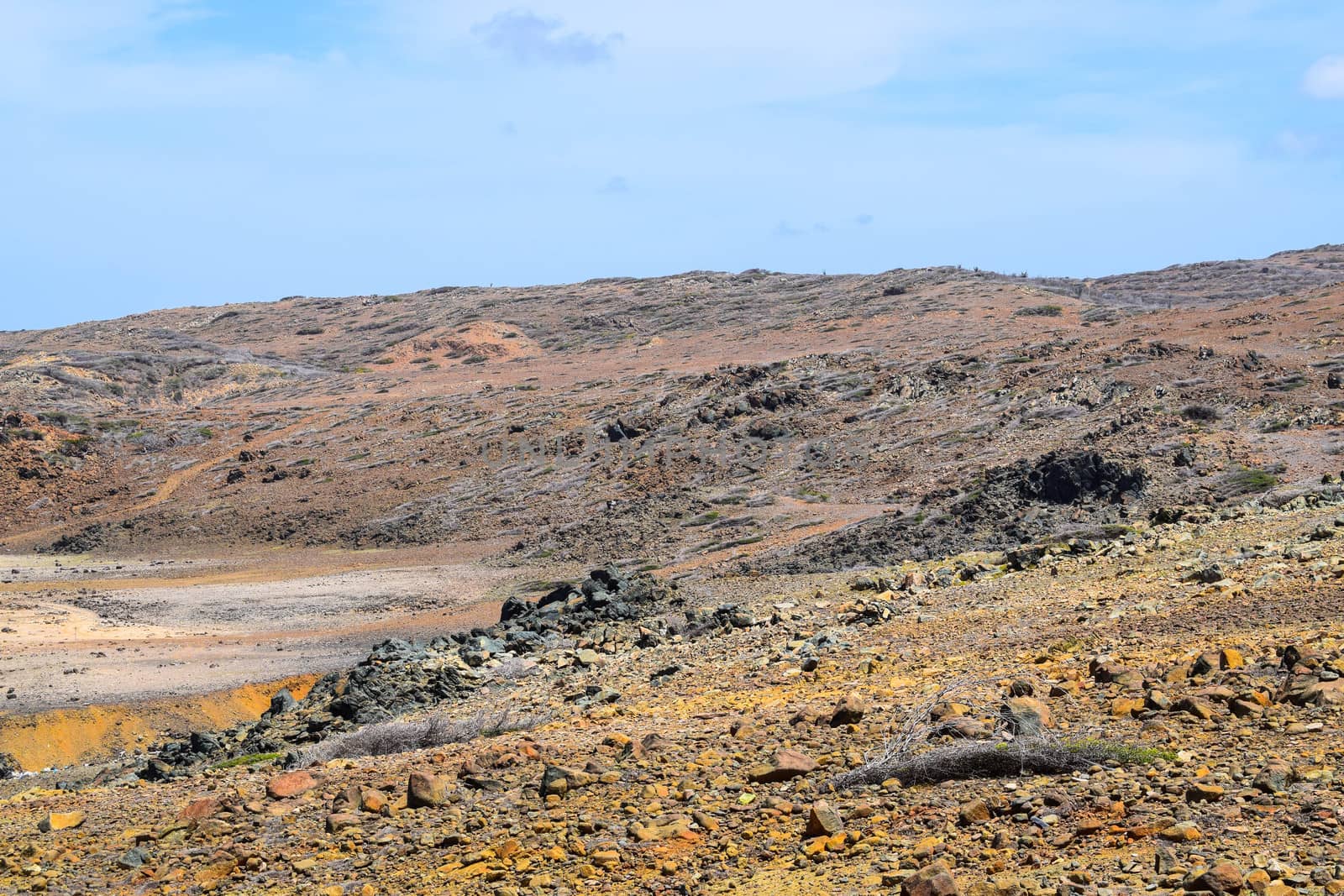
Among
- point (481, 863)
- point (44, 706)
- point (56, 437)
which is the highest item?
point (56, 437)

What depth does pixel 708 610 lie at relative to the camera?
1995 centimetres

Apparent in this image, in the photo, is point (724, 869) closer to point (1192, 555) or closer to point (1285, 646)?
point (1285, 646)

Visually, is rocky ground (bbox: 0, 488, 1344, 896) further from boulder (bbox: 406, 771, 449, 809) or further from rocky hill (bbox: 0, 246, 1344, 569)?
rocky hill (bbox: 0, 246, 1344, 569)

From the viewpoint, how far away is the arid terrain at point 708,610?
7676 mm

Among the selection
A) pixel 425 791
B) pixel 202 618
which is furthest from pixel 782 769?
pixel 202 618

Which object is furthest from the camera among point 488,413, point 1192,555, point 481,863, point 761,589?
point 488,413

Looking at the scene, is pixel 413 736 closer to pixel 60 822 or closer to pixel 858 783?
pixel 60 822

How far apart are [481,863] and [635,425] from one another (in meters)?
40.6

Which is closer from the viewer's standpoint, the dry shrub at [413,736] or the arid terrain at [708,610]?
the arid terrain at [708,610]

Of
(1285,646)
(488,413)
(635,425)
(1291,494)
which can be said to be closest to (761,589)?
(1291,494)

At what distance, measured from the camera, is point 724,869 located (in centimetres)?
735

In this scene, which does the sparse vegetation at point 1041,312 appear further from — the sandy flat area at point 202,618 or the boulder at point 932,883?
the boulder at point 932,883

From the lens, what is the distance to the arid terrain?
7.68m

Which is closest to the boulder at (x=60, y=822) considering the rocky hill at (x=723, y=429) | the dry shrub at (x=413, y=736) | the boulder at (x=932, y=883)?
the dry shrub at (x=413, y=736)
